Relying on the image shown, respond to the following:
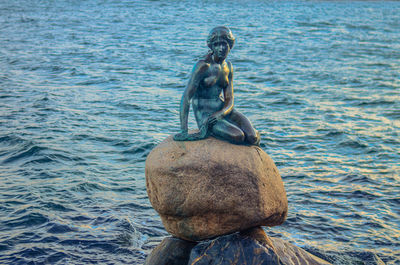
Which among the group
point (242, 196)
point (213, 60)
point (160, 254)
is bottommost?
point (160, 254)

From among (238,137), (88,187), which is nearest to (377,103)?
(88,187)

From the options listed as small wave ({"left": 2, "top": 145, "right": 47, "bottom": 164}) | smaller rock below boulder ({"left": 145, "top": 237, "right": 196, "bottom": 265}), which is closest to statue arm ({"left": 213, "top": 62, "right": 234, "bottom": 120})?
smaller rock below boulder ({"left": 145, "top": 237, "right": 196, "bottom": 265})

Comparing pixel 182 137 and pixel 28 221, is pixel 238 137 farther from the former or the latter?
pixel 28 221

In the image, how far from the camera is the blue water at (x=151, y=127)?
10.7m

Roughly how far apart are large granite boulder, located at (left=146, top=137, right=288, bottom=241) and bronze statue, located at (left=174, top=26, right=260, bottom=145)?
0.16 m

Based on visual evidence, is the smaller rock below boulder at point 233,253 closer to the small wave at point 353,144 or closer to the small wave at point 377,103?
the small wave at point 353,144

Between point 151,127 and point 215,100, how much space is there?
821 centimetres

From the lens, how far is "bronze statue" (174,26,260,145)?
8.02 m

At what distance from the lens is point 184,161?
7.68 metres

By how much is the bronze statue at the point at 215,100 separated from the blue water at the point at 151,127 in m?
2.98

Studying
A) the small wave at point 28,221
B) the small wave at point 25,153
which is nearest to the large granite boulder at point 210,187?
the small wave at point 28,221

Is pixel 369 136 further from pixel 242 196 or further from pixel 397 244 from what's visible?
pixel 242 196

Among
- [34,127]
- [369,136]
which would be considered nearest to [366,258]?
[369,136]

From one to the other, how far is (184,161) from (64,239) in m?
3.73
